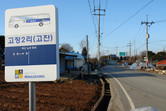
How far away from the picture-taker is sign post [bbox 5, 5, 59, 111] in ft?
8.22

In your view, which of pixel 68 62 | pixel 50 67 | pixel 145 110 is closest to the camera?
pixel 50 67

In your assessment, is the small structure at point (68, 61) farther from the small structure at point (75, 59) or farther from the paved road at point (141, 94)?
the paved road at point (141, 94)

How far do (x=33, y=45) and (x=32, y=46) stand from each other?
0.02 metres

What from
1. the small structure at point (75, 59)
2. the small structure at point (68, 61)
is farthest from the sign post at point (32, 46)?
the small structure at point (75, 59)

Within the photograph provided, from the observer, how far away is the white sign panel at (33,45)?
2506mm

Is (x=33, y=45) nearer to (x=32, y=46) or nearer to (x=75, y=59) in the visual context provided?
(x=32, y=46)

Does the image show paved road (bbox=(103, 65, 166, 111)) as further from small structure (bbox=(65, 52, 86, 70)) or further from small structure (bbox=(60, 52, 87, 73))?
small structure (bbox=(65, 52, 86, 70))

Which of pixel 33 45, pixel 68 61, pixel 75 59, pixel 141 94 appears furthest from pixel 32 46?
pixel 75 59

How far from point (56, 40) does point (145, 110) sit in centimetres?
188

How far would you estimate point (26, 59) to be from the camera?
8.33ft

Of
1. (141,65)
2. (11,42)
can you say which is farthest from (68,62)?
(11,42)

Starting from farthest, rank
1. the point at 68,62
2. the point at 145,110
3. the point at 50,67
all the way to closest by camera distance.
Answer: the point at 68,62 < the point at 145,110 < the point at 50,67

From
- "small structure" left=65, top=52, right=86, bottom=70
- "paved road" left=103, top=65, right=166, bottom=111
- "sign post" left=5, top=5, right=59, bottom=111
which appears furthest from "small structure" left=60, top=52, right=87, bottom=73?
"sign post" left=5, top=5, right=59, bottom=111

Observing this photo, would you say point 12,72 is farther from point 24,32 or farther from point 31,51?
point 24,32
